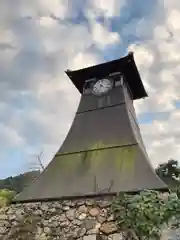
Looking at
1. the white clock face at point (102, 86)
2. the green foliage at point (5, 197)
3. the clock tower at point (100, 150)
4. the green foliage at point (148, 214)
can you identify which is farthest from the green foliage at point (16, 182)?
the green foliage at point (148, 214)

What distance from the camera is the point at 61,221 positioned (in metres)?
5.99

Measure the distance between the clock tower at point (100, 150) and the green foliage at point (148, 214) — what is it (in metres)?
0.42

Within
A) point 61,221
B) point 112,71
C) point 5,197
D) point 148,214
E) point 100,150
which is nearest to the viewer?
point 148,214

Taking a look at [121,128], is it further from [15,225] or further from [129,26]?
[15,225]

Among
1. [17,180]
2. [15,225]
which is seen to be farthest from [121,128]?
[17,180]

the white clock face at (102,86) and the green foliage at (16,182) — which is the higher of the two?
the white clock face at (102,86)

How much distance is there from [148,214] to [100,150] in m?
2.41

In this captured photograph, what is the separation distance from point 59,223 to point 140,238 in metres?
1.64

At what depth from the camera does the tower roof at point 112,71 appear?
9.34 meters

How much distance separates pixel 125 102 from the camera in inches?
345

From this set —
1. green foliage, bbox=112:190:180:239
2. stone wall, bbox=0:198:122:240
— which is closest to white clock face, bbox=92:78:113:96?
stone wall, bbox=0:198:122:240

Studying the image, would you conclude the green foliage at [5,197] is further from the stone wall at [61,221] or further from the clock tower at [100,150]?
the stone wall at [61,221]

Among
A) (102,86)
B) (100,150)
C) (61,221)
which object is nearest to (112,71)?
(102,86)

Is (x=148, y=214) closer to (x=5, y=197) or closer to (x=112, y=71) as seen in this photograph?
(x=5, y=197)
